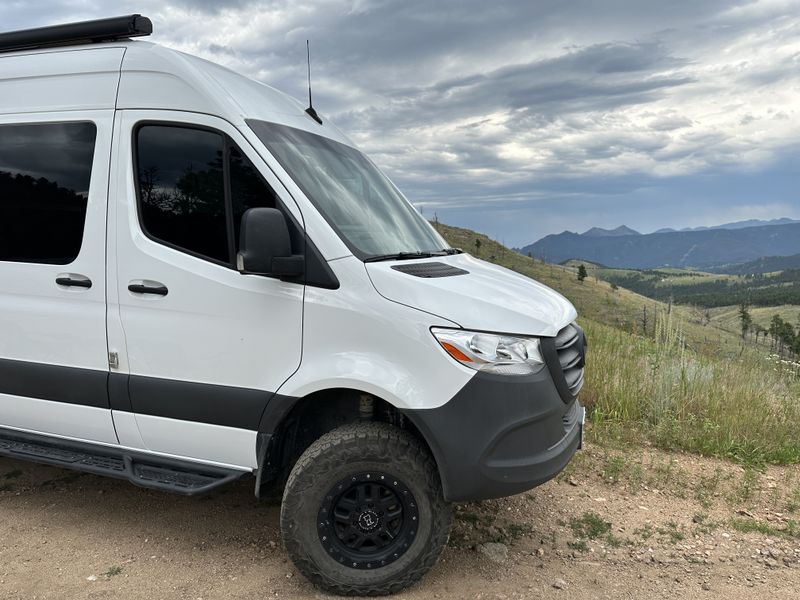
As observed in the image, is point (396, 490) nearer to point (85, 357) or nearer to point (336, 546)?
point (336, 546)

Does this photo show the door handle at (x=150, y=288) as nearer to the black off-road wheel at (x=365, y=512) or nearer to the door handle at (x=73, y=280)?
the door handle at (x=73, y=280)

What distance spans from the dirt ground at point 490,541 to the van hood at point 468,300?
5.09ft

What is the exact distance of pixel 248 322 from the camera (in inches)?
131

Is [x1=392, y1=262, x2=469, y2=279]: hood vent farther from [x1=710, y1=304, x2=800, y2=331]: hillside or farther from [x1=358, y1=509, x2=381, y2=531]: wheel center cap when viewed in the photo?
[x1=710, y1=304, x2=800, y2=331]: hillside

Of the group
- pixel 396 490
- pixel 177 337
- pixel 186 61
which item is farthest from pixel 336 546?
pixel 186 61

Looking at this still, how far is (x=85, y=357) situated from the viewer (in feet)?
12.2

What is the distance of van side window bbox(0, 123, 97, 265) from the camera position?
377 centimetres

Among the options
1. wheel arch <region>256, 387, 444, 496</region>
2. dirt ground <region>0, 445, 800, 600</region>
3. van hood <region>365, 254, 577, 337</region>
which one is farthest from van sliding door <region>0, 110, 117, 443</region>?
van hood <region>365, 254, 577, 337</region>

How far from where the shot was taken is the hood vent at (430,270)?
325 centimetres

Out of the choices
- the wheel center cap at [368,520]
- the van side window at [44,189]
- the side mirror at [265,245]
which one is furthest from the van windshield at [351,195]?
the wheel center cap at [368,520]

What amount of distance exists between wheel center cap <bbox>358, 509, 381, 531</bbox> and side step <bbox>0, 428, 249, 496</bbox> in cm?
71

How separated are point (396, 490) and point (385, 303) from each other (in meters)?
0.99

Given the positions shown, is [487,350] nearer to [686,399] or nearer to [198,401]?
[198,401]

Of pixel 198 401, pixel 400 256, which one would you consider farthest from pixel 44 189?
pixel 400 256
